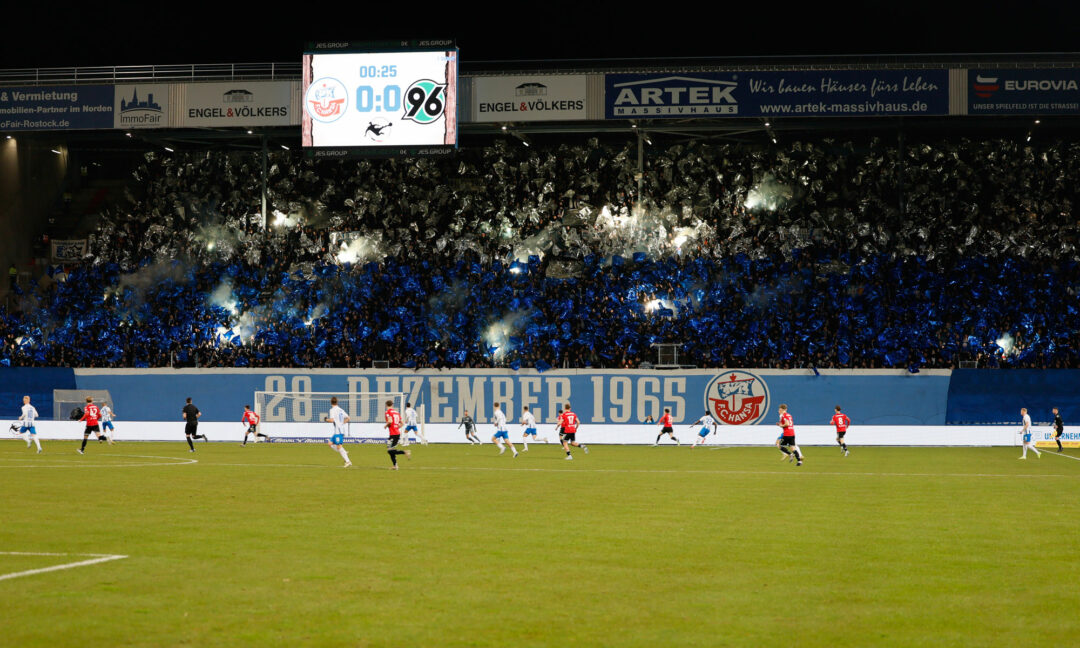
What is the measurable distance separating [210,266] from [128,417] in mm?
8205

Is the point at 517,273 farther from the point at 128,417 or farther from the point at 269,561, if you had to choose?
the point at 269,561

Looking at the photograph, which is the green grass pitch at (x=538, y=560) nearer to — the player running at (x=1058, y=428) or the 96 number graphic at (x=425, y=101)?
the player running at (x=1058, y=428)

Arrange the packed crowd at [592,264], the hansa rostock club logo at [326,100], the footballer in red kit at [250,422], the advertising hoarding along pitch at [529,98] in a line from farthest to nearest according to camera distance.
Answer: the advertising hoarding along pitch at [529,98]
the packed crowd at [592,264]
the hansa rostock club logo at [326,100]
the footballer in red kit at [250,422]

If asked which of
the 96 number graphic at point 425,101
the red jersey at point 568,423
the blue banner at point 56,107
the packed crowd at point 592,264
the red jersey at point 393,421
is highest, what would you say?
the blue banner at point 56,107

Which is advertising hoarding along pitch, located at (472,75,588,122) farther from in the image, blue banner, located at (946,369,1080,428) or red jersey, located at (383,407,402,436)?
red jersey, located at (383,407,402,436)

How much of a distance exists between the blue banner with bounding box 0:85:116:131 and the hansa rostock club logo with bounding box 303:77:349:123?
1204cm

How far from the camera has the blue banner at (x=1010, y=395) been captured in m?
44.6

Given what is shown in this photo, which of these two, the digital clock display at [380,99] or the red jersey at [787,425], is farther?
the digital clock display at [380,99]

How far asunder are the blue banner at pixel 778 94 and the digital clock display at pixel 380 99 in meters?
8.47

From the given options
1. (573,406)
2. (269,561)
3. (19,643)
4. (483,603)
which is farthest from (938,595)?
(573,406)

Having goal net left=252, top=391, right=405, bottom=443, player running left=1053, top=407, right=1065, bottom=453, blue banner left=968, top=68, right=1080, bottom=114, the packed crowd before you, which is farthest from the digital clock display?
player running left=1053, top=407, right=1065, bottom=453

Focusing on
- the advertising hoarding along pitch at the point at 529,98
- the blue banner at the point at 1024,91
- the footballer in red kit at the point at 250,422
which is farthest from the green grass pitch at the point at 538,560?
the advertising hoarding along pitch at the point at 529,98

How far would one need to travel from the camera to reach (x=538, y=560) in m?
14.6

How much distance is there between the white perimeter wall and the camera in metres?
43.8
